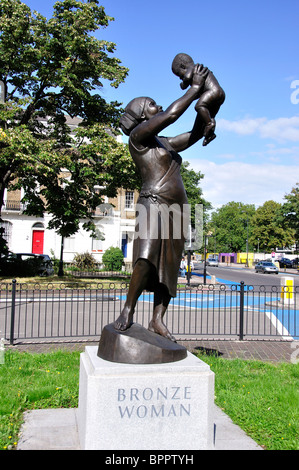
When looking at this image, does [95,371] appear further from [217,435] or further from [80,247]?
[80,247]

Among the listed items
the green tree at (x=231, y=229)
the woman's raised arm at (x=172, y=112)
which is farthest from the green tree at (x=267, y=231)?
the woman's raised arm at (x=172, y=112)

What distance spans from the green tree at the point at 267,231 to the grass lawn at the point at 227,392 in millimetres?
69809

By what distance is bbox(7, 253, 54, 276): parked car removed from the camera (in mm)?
23016

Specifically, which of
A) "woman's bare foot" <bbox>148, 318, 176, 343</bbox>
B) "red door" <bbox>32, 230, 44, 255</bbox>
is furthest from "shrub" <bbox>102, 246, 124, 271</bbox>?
"woman's bare foot" <bbox>148, 318, 176, 343</bbox>

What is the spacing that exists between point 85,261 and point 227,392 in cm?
2775

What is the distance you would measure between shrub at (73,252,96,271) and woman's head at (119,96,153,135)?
28.0 meters

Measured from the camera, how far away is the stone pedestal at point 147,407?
3.41 m

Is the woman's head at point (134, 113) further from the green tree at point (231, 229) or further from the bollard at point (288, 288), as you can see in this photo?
the green tree at point (231, 229)

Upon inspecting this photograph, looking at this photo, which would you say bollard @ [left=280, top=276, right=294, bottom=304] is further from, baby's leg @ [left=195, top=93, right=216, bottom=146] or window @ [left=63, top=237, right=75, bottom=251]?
window @ [left=63, top=237, right=75, bottom=251]

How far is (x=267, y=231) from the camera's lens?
254 feet

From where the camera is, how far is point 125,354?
146 inches

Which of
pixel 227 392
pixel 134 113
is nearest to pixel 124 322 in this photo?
pixel 134 113
